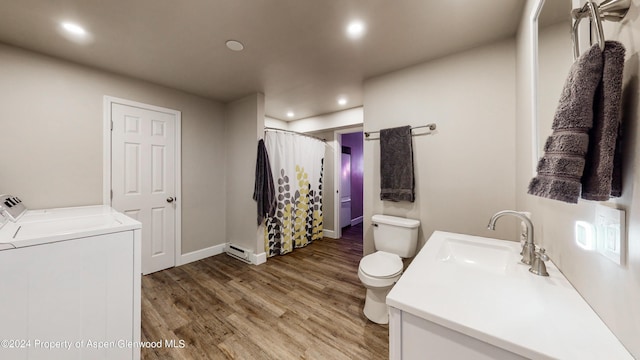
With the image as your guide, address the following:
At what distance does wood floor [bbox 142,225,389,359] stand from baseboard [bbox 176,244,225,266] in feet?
0.35

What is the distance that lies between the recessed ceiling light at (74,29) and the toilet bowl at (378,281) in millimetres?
2813

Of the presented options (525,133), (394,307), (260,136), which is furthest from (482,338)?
(260,136)

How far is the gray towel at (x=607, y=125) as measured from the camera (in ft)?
1.62

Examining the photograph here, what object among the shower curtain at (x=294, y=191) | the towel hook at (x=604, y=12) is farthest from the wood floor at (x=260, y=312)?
the towel hook at (x=604, y=12)

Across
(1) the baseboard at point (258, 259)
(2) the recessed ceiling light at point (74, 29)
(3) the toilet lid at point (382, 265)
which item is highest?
(2) the recessed ceiling light at point (74, 29)

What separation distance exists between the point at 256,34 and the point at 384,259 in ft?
6.95

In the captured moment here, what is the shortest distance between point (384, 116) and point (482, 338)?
2028mm

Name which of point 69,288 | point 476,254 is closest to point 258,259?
point 69,288

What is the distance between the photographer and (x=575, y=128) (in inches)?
20.8

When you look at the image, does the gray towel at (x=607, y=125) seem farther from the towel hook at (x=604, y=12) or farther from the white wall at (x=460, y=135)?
the white wall at (x=460, y=135)

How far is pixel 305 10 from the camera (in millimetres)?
1461

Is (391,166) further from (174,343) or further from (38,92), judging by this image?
(38,92)

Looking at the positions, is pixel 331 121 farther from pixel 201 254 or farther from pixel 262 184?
pixel 201 254

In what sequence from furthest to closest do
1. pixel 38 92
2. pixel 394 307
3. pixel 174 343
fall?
pixel 38 92
pixel 174 343
pixel 394 307
